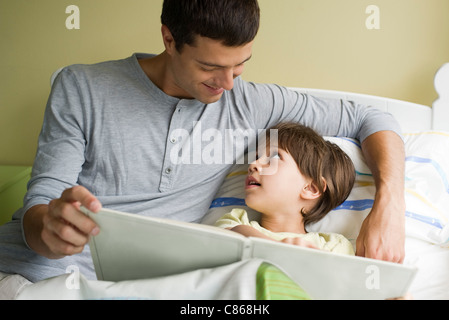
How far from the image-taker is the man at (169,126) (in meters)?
1.16

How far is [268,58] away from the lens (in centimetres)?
191

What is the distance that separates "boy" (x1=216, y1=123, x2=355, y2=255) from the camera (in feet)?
4.25

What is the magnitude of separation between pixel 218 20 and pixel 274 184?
45cm

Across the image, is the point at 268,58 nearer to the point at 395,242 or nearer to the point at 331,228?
the point at 331,228

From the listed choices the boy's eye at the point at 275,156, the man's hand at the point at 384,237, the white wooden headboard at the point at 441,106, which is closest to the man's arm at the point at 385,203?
the man's hand at the point at 384,237

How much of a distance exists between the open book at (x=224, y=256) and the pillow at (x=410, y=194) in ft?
1.54

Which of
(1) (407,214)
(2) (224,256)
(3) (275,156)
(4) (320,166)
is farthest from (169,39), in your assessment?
(1) (407,214)

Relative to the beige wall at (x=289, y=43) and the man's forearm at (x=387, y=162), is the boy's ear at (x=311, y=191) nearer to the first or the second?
the man's forearm at (x=387, y=162)

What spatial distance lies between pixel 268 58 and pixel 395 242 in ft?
3.36

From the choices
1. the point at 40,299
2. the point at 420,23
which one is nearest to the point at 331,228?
the point at 40,299

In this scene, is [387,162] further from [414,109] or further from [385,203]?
[414,109]

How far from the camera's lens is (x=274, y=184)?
1294 millimetres

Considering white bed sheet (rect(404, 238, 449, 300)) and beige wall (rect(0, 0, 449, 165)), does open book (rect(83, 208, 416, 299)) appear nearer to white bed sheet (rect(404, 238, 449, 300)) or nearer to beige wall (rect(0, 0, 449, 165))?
white bed sheet (rect(404, 238, 449, 300))

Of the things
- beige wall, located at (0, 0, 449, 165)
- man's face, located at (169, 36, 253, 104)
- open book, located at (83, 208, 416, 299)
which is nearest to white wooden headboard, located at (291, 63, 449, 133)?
beige wall, located at (0, 0, 449, 165)
